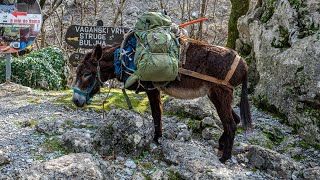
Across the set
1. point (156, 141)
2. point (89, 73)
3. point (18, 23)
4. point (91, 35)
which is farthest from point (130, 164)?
point (18, 23)

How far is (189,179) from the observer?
5023mm

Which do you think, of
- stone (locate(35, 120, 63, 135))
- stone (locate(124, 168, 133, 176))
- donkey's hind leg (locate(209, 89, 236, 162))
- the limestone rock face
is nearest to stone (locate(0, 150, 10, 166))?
stone (locate(35, 120, 63, 135))

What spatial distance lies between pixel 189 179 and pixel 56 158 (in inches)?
72.2

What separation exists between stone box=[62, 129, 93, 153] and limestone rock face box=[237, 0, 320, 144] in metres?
3.80

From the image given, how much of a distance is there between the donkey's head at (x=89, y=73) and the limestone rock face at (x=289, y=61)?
11.5 feet

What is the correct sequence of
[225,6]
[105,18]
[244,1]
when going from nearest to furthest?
[244,1] → [105,18] → [225,6]

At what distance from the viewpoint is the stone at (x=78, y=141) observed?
5.29 m

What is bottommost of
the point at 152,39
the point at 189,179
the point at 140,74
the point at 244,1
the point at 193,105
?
the point at 189,179

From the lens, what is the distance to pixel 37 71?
31.8ft

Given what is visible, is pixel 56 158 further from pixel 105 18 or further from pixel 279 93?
pixel 105 18

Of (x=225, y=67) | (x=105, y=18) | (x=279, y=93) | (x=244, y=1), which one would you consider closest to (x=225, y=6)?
(x=105, y=18)

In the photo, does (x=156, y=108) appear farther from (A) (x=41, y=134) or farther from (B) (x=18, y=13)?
(B) (x=18, y=13)

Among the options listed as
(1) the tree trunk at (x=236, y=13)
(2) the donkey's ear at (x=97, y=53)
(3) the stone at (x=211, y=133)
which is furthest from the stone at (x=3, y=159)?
(1) the tree trunk at (x=236, y=13)

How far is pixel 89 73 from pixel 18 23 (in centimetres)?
358
